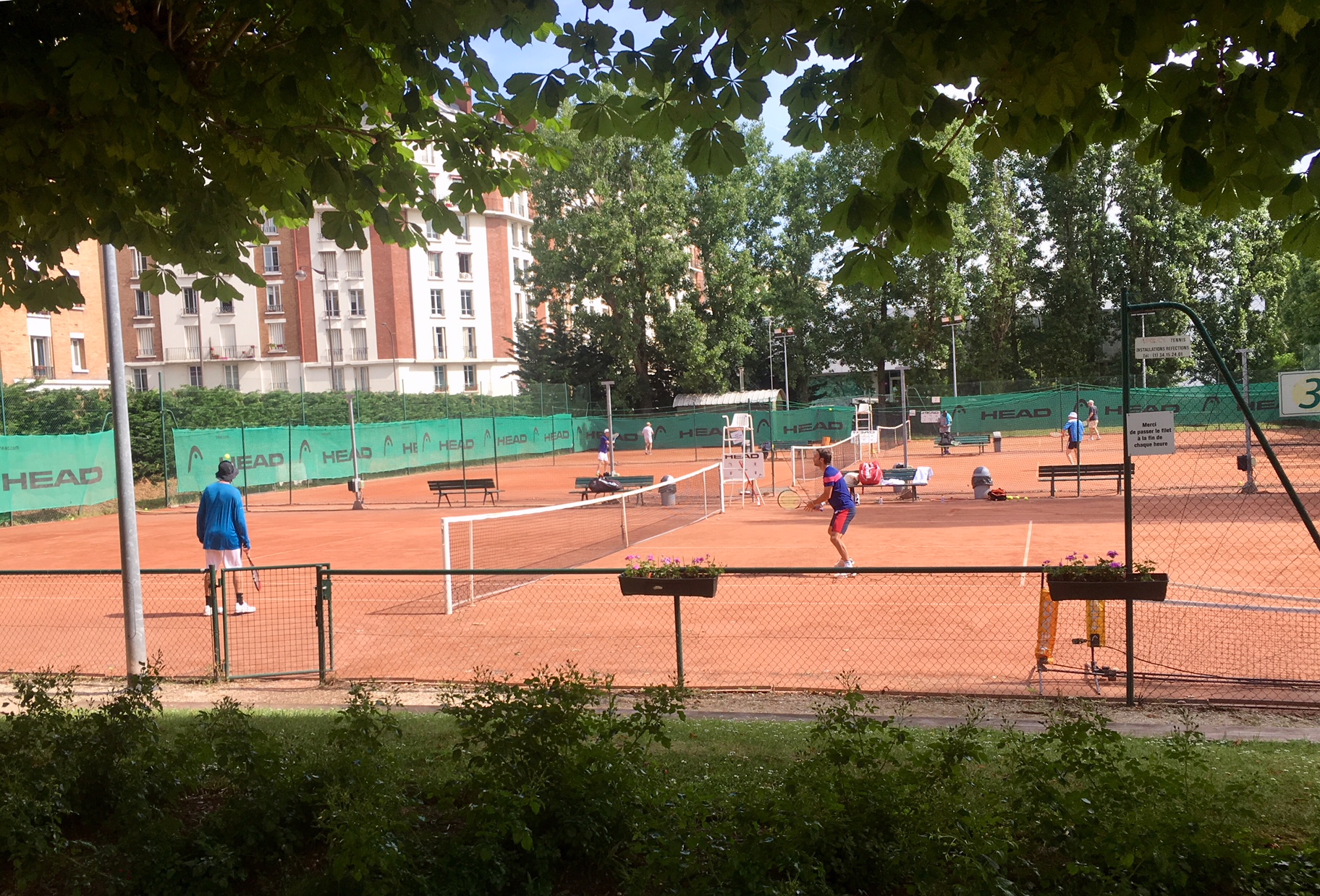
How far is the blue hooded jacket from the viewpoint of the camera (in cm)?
1236

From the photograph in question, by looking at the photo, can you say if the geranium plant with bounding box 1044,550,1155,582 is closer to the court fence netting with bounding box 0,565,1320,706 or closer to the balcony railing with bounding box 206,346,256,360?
the court fence netting with bounding box 0,565,1320,706

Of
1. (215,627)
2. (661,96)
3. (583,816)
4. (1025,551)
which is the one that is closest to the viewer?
(583,816)

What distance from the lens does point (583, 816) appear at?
3969 mm

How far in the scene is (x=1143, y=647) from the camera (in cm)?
938

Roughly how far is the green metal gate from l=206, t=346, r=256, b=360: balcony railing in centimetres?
6046

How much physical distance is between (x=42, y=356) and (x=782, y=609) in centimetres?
4788

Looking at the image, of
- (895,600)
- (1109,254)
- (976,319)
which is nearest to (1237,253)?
(1109,254)

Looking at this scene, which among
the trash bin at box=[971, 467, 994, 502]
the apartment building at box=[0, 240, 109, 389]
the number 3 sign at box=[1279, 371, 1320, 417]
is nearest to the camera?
the number 3 sign at box=[1279, 371, 1320, 417]

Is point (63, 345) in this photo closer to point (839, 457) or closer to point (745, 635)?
point (839, 457)

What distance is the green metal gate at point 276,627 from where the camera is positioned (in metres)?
9.40

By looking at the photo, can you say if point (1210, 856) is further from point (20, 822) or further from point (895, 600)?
point (895, 600)

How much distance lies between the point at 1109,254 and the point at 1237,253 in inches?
253

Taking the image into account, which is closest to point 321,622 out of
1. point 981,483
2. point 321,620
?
point 321,620

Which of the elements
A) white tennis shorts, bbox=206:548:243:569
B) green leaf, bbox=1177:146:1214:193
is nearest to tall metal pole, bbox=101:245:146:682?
white tennis shorts, bbox=206:548:243:569
